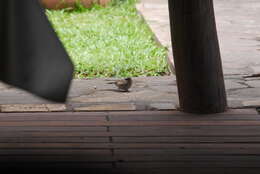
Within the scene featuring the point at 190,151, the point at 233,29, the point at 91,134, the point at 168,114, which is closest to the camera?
the point at 190,151

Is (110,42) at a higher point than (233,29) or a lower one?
higher

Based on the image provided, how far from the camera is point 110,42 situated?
23.1 ft

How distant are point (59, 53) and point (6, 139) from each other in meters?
1.49

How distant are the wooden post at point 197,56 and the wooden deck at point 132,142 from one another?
9 centimetres

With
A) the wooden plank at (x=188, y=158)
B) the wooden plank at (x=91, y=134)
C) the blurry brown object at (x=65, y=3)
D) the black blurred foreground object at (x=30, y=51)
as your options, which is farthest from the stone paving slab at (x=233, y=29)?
the black blurred foreground object at (x=30, y=51)

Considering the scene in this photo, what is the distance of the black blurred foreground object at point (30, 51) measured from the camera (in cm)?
211

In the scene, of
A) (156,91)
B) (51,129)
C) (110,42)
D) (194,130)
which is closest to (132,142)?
(194,130)

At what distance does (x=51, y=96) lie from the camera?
209 cm

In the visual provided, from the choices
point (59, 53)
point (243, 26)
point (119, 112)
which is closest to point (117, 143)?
point (119, 112)

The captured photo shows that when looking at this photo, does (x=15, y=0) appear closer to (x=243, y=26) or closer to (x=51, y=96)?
(x=51, y=96)

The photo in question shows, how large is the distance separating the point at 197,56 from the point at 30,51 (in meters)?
1.95

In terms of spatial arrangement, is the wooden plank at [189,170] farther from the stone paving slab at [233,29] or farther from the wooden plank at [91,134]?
the stone paving slab at [233,29]

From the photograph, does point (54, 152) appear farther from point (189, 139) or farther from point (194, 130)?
point (194, 130)

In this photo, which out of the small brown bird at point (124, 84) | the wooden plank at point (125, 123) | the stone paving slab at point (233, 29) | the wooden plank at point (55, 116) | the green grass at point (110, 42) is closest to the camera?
the wooden plank at point (125, 123)
